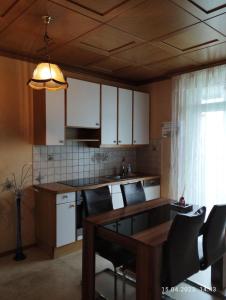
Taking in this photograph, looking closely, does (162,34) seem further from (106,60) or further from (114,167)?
(114,167)

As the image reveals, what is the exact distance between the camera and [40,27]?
2.42 meters

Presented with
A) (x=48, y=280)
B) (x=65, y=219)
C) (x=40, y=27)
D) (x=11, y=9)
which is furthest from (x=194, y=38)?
(x=48, y=280)

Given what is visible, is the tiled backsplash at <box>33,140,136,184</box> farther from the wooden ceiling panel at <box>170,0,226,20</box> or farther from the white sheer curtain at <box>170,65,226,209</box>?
the wooden ceiling panel at <box>170,0,226,20</box>

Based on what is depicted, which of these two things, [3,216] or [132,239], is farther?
[3,216]

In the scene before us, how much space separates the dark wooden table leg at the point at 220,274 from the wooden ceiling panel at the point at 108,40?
245 centimetres

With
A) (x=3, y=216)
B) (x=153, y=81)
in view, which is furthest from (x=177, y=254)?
(x=153, y=81)

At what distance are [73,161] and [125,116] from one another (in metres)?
1.13

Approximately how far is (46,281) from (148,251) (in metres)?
1.43

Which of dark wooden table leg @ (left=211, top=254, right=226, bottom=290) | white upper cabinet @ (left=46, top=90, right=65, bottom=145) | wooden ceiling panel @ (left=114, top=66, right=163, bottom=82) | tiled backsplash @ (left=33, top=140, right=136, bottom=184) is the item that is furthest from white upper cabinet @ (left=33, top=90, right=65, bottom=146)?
dark wooden table leg @ (left=211, top=254, right=226, bottom=290)

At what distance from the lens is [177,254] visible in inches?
72.8

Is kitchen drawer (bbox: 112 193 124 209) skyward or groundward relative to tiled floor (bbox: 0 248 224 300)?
skyward

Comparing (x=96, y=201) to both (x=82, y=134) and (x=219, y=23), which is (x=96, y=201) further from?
(x=219, y=23)

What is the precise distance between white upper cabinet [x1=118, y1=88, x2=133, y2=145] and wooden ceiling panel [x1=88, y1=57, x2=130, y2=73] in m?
0.36

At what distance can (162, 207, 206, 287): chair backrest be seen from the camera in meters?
1.80
